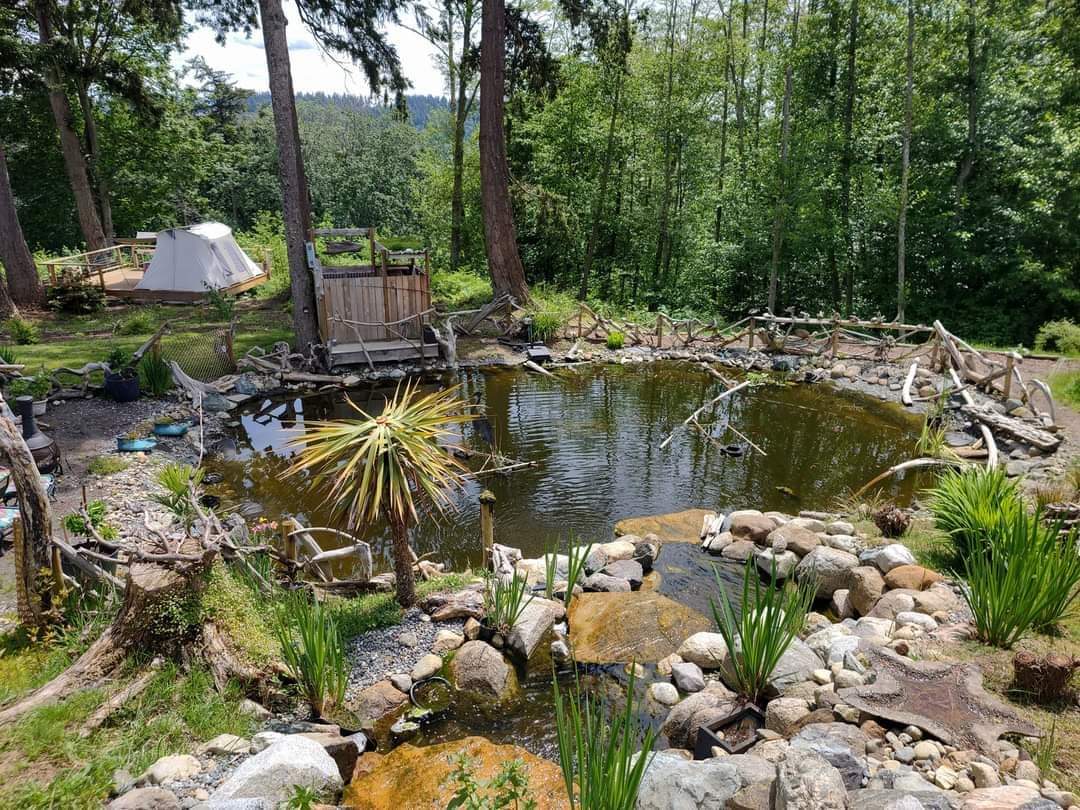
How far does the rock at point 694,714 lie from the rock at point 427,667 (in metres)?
1.66

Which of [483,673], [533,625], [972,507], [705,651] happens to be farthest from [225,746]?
[972,507]

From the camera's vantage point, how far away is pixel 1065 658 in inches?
145

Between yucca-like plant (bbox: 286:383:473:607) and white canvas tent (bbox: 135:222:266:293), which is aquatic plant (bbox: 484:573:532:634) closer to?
yucca-like plant (bbox: 286:383:473:607)

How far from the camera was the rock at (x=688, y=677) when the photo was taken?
4.79 m

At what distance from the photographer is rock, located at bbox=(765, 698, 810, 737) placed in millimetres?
3967

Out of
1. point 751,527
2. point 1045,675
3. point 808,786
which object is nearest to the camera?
point 808,786

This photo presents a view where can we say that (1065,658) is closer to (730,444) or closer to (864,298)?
(730,444)

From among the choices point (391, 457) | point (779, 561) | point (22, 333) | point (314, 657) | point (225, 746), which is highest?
point (22, 333)

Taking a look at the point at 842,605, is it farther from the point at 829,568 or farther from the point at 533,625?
the point at 533,625

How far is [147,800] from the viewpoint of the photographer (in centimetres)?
300

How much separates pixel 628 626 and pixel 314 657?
2.64 m

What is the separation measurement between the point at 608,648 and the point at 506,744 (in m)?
1.32

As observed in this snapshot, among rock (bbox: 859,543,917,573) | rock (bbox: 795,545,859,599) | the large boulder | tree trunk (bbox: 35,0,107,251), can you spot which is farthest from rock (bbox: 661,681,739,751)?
tree trunk (bbox: 35,0,107,251)

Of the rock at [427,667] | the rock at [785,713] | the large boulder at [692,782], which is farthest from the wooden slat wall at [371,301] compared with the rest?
the large boulder at [692,782]
